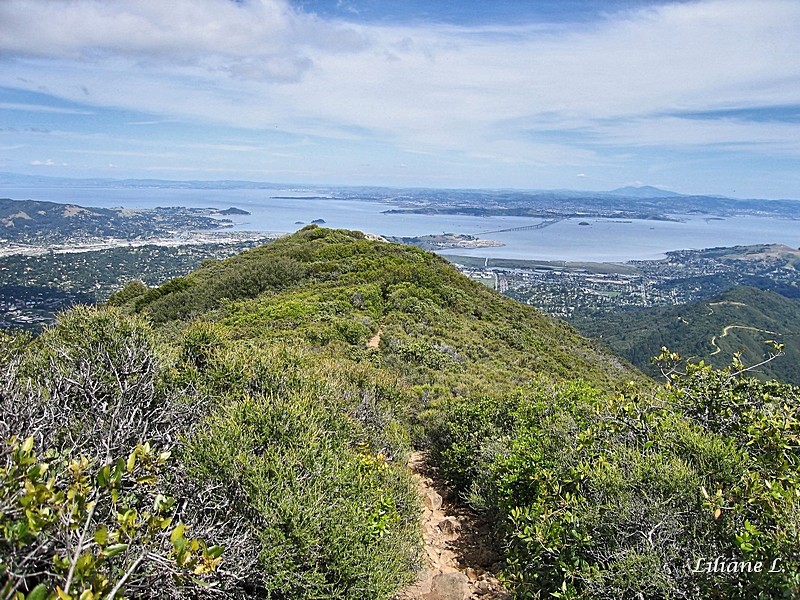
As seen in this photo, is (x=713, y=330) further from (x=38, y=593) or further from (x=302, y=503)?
(x=38, y=593)

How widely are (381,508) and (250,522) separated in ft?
5.63

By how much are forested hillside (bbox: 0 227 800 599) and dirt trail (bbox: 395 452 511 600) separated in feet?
0.95

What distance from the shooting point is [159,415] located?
5.07 m

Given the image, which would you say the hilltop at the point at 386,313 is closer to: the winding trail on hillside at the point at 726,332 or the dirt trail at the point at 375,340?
the dirt trail at the point at 375,340

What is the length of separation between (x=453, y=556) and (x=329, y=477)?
9.05ft

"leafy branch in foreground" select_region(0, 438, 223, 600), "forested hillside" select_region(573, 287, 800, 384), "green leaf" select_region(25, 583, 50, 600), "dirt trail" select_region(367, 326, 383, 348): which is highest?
"green leaf" select_region(25, 583, 50, 600)

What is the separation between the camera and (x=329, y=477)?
4.48 meters

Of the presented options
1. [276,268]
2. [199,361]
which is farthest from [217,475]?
[276,268]

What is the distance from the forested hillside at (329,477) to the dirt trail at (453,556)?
290mm

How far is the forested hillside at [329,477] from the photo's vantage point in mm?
2499

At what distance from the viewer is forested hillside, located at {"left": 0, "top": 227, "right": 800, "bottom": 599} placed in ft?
8.20

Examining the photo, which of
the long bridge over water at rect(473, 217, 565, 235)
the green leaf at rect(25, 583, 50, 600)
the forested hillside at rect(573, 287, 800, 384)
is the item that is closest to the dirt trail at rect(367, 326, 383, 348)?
the green leaf at rect(25, 583, 50, 600)

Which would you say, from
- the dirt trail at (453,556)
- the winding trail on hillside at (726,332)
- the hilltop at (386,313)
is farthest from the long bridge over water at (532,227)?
the dirt trail at (453,556)

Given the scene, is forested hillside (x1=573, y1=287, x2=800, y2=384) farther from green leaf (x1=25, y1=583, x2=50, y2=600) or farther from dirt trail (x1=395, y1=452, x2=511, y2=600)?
green leaf (x1=25, y1=583, x2=50, y2=600)
